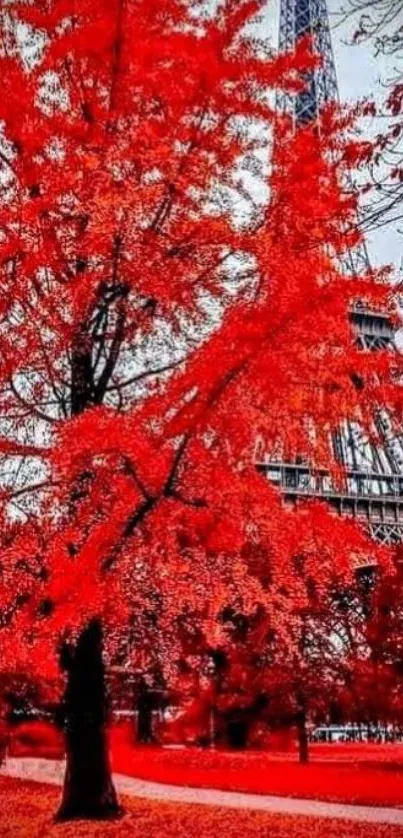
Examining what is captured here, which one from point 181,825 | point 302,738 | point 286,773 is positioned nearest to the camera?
point 181,825

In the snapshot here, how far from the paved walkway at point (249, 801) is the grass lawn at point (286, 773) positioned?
17.9 inches

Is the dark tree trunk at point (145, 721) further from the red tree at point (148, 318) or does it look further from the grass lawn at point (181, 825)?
the red tree at point (148, 318)

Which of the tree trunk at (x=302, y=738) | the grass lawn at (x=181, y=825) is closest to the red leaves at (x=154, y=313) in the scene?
the grass lawn at (x=181, y=825)

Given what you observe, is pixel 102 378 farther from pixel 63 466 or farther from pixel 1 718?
pixel 1 718

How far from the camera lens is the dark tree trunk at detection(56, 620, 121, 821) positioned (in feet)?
40.0

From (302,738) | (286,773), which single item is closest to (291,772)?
(286,773)

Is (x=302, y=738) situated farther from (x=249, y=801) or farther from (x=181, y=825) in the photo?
(x=181, y=825)

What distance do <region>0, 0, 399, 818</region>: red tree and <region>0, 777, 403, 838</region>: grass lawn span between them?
697 millimetres

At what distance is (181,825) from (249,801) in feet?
8.63

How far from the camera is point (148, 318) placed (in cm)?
1095

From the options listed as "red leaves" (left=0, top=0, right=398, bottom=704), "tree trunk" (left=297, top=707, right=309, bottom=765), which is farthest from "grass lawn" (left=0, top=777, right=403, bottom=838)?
"tree trunk" (left=297, top=707, right=309, bottom=765)

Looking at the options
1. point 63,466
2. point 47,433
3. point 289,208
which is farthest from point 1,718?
point 289,208

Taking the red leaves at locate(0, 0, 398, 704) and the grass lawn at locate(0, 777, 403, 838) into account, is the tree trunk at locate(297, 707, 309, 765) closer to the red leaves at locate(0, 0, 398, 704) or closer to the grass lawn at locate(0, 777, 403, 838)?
the grass lawn at locate(0, 777, 403, 838)

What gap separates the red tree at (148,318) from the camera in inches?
348
